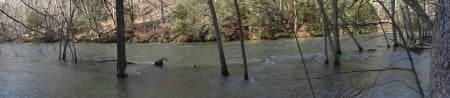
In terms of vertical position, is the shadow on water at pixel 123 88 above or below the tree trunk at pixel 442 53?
below

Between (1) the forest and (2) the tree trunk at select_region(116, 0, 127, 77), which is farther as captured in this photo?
(2) the tree trunk at select_region(116, 0, 127, 77)

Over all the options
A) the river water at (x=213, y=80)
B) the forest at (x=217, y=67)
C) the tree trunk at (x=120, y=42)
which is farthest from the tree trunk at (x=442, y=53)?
the tree trunk at (x=120, y=42)

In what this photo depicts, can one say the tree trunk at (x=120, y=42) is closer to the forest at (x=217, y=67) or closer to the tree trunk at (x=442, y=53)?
the forest at (x=217, y=67)

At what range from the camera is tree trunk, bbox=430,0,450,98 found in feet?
10.3

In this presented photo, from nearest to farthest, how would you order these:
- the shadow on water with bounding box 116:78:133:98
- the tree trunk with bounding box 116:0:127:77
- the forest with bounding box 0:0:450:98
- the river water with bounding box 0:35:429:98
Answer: the forest with bounding box 0:0:450:98 < the river water with bounding box 0:35:429:98 < the shadow on water with bounding box 116:78:133:98 < the tree trunk with bounding box 116:0:127:77

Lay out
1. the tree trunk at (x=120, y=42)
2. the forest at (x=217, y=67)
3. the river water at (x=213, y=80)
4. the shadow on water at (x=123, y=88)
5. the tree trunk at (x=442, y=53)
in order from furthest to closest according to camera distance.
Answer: the tree trunk at (x=120, y=42) < the shadow on water at (x=123, y=88) < the river water at (x=213, y=80) < the forest at (x=217, y=67) < the tree trunk at (x=442, y=53)

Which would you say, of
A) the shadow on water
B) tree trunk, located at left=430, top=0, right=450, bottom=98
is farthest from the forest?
tree trunk, located at left=430, top=0, right=450, bottom=98

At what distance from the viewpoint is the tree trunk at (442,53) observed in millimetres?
3139

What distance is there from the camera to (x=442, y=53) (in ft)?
10.4

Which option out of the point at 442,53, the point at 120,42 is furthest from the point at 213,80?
the point at 442,53

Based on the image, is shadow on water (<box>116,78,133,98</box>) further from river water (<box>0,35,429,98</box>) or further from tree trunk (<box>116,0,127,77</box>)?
tree trunk (<box>116,0,127,77</box>)

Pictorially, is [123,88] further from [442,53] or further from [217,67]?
[442,53]

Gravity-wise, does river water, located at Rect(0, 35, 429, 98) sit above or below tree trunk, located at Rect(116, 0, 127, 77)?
→ below

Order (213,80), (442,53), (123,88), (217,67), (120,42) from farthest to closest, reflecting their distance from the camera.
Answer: (217,67) < (120,42) < (213,80) < (123,88) < (442,53)
